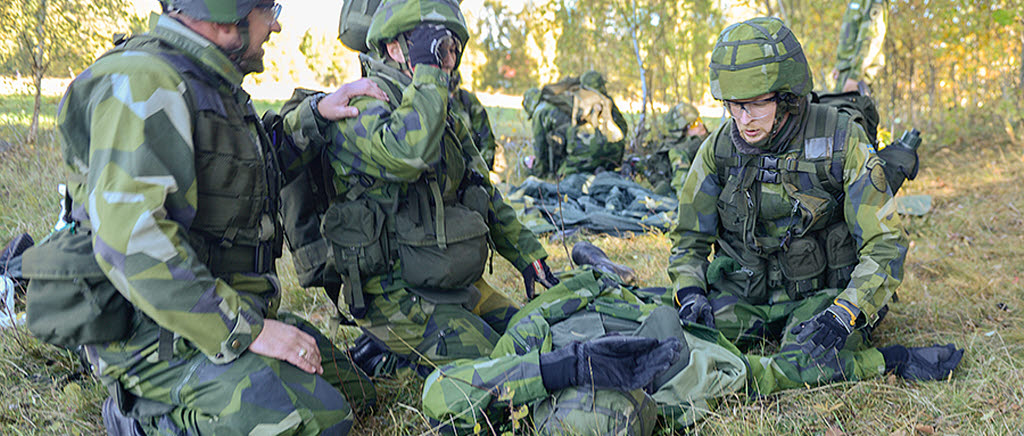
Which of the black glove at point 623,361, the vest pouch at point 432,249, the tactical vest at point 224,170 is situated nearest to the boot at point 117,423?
the tactical vest at point 224,170

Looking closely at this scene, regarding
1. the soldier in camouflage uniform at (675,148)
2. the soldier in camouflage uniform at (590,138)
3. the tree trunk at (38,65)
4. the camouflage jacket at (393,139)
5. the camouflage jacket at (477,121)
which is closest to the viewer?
the camouflage jacket at (393,139)

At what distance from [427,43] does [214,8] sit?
87cm

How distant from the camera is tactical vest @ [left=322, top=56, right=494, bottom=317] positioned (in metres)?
2.89

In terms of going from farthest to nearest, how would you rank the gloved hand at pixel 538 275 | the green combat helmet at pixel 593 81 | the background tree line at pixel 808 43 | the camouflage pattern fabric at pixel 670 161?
the green combat helmet at pixel 593 81 → the camouflage pattern fabric at pixel 670 161 → the background tree line at pixel 808 43 → the gloved hand at pixel 538 275

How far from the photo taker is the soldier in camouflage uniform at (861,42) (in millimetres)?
6430

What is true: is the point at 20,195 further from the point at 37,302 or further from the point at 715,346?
the point at 715,346

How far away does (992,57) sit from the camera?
952cm

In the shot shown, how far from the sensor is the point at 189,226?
6.87ft

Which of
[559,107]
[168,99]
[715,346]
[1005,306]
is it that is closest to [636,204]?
[559,107]

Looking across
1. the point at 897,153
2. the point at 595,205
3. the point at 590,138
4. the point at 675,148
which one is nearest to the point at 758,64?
the point at 897,153

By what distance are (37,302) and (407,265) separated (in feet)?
4.47

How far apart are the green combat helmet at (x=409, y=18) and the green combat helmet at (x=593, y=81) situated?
6.28 meters

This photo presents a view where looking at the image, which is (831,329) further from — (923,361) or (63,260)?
(63,260)

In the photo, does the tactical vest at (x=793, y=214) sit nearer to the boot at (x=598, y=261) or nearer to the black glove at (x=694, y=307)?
the black glove at (x=694, y=307)
